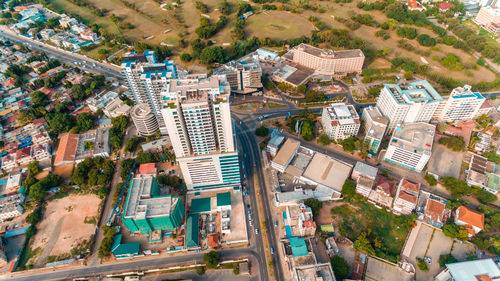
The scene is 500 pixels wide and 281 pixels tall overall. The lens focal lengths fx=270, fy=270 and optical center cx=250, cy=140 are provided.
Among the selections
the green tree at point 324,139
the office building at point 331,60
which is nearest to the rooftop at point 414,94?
the green tree at point 324,139

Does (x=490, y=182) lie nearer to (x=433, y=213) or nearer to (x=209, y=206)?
(x=433, y=213)

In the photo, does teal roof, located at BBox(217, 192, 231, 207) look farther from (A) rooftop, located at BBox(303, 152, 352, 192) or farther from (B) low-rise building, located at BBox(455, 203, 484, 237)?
(B) low-rise building, located at BBox(455, 203, 484, 237)

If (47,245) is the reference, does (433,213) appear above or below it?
above

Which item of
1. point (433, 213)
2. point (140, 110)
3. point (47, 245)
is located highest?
point (140, 110)

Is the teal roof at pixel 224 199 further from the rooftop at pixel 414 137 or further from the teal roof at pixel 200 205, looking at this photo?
the rooftop at pixel 414 137

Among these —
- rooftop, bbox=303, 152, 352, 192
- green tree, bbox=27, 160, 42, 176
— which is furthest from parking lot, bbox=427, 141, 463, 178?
green tree, bbox=27, 160, 42, 176

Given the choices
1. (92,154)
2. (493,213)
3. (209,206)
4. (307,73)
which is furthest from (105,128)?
(493,213)
